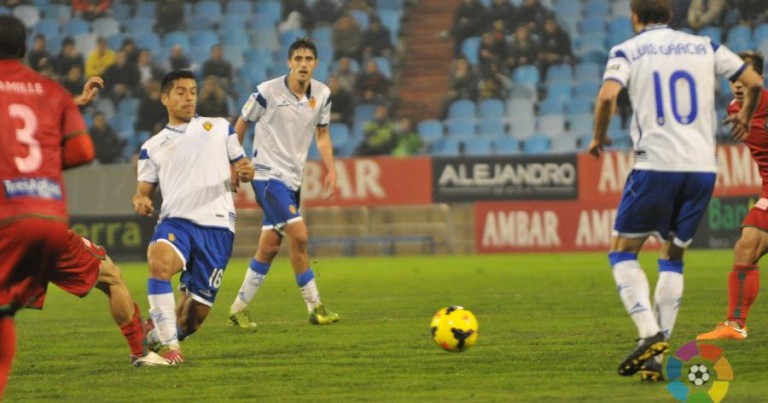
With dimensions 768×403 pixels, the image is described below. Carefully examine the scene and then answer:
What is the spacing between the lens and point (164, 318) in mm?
8555

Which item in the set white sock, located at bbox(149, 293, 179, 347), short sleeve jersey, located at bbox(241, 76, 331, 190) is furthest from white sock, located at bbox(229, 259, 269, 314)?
white sock, located at bbox(149, 293, 179, 347)

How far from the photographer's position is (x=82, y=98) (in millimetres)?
6930

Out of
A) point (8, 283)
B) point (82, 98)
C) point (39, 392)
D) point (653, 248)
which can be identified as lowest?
point (653, 248)

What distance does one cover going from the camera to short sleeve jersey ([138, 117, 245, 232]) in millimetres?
8875

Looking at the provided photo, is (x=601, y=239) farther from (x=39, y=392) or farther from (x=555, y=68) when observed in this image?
(x=39, y=392)

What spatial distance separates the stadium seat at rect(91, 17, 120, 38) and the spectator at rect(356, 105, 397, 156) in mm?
6982

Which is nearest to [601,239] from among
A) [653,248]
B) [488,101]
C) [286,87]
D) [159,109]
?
[653,248]

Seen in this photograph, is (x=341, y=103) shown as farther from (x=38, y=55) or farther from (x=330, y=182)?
(x=330, y=182)

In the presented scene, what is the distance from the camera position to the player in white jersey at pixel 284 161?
11312 mm

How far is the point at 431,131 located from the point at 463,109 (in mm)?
703

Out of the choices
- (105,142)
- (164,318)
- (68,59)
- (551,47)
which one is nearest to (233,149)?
(164,318)

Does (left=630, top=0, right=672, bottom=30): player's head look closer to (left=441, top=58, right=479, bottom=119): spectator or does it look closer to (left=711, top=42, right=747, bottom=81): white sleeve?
(left=711, top=42, right=747, bottom=81): white sleeve

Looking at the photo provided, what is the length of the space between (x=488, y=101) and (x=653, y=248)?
188 inches

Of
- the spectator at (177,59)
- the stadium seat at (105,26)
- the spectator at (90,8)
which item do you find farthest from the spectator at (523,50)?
the spectator at (90,8)
